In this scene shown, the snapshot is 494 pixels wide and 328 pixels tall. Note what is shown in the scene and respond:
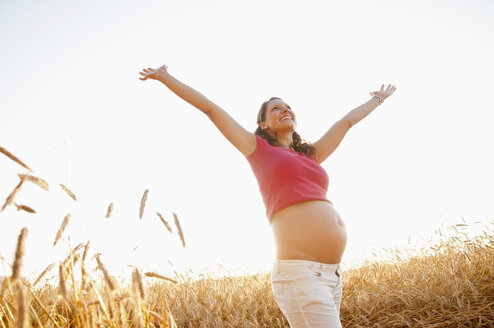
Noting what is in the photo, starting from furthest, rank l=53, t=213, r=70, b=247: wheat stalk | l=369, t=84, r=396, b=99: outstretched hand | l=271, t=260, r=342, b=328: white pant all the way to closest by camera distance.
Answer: l=369, t=84, r=396, b=99: outstretched hand
l=271, t=260, r=342, b=328: white pant
l=53, t=213, r=70, b=247: wheat stalk

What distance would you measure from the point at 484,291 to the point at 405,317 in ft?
3.09

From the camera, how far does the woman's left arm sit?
10.9 feet

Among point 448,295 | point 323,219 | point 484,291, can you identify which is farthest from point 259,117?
point 484,291

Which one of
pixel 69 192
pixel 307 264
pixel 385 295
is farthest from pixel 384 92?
pixel 69 192

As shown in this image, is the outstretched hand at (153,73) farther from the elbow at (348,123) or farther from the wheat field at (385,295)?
the elbow at (348,123)

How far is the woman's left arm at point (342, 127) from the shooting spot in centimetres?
331

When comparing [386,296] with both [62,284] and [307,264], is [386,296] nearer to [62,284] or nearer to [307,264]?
[307,264]

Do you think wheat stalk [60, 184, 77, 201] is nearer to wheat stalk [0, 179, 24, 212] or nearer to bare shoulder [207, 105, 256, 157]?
wheat stalk [0, 179, 24, 212]

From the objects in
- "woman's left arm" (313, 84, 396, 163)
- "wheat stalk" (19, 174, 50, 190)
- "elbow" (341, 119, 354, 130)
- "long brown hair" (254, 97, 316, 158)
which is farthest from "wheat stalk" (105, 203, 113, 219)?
"elbow" (341, 119, 354, 130)

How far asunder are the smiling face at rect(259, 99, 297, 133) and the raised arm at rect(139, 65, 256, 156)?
60cm

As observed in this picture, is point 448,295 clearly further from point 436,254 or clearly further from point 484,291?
point 436,254

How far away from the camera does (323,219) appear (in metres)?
2.29

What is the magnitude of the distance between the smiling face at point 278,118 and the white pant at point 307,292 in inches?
54.1

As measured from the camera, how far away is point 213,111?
255cm
